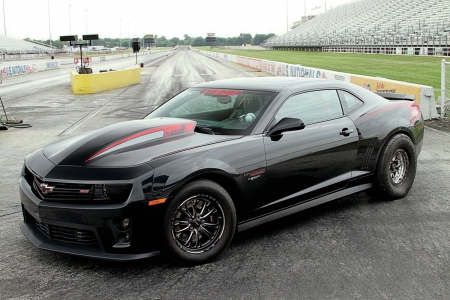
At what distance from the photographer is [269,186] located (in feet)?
14.5

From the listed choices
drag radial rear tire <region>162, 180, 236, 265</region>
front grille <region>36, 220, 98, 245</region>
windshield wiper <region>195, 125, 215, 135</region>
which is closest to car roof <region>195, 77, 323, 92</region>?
windshield wiper <region>195, 125, 215, 135</region>

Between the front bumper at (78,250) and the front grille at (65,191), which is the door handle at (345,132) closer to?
the front bumper at (78,250)

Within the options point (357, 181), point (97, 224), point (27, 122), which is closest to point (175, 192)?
point (97, 224)

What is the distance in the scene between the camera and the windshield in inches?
182

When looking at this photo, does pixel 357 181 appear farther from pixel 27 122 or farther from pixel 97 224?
pixel 27 122

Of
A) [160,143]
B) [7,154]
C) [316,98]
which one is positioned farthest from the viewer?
[7,154]

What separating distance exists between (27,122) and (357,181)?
420 inches

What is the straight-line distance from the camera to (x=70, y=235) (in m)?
3.78

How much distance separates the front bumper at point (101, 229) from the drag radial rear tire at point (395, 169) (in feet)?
9.38

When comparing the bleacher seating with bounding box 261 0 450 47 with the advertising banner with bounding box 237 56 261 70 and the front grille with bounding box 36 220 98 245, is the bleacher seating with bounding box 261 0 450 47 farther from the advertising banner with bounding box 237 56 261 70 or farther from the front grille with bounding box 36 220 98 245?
the front grille with bounding box 36 220 98 245

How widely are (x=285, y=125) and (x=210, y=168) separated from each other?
906mm

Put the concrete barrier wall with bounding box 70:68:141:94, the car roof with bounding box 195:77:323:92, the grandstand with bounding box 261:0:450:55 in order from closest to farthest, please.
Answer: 1. the car roof with bounding box 195:77:323:92
2. the concrete barrier wall with bounding box 70:68:141:94
3. the grandstand with bounding box 261:0:450:55

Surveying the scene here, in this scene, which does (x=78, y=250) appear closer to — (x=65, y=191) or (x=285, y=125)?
(x=65, y=191)

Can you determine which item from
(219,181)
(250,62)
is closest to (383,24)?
(250,62)
